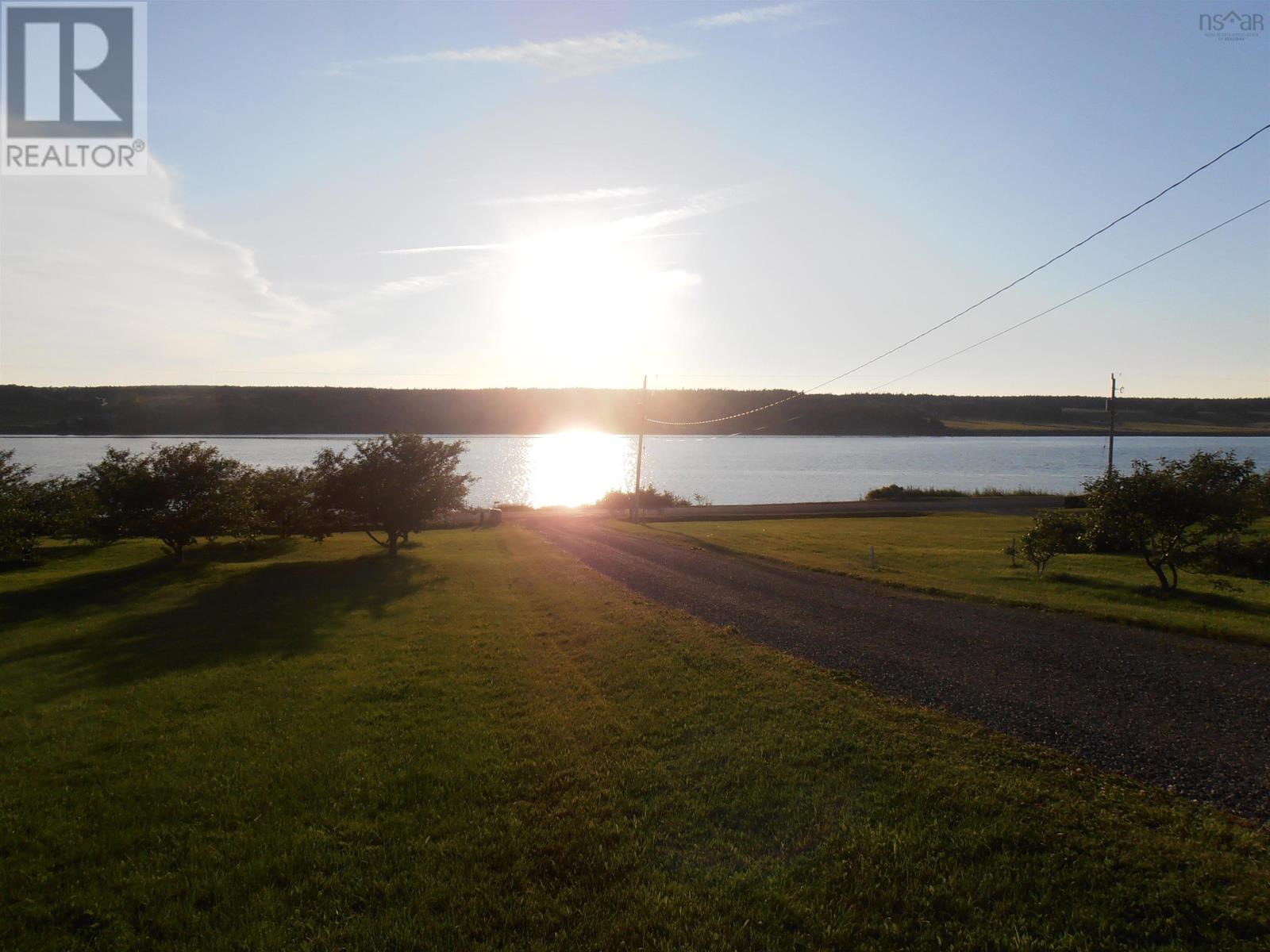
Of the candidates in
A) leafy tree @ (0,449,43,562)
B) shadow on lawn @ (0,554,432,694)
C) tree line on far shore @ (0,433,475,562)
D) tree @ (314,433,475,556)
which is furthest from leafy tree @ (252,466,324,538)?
leafy tree @ (0,449,43,562)

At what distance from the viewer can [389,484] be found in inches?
1010

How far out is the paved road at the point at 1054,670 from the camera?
21.5 ft

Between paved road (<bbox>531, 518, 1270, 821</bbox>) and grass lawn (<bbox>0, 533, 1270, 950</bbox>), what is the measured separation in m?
0.68

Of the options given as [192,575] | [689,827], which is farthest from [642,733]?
[192,575]

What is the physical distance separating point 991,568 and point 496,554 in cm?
1586

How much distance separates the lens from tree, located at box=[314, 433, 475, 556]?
25.6m

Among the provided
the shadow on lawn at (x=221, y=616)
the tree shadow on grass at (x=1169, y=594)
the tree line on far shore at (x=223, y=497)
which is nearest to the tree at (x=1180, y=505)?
the tree shadow on grass at (x=1169, y=594)

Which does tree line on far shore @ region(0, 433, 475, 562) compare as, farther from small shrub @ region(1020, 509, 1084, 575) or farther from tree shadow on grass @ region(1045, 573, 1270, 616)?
tree shadow on grass @ region(1045, 573, 1270, 616)

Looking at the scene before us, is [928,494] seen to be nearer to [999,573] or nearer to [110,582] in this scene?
[999,573]

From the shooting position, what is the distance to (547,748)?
23.4 feet

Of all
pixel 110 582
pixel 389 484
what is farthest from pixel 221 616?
pixel 389 484

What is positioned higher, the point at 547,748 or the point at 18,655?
the point at 547,748

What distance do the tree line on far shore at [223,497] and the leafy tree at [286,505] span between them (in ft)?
0.13

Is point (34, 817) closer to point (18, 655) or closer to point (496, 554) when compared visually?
point (18, 655)
